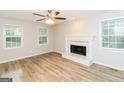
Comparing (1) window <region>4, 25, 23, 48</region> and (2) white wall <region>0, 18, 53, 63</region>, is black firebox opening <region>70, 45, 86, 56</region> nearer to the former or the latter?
(2) white wall <region>0, 18, 53, 63</region>

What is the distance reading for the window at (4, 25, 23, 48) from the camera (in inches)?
205

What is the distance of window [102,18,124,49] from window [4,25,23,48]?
13.8 feet

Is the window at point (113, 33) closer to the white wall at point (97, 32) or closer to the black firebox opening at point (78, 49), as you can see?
the white wall at point (97, 32)

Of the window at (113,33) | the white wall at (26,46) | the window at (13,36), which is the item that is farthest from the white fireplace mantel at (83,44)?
the window at (13,36)

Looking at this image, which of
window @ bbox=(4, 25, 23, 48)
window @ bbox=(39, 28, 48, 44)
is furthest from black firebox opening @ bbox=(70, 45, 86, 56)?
window @ bbox=(4, 25, 23, 48)

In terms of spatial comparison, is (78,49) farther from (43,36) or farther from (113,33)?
(43,36)

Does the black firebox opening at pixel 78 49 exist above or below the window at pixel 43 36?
below

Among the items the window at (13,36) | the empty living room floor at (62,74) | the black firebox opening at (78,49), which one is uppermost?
the window at (13,36)

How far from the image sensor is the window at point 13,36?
17.1 feet

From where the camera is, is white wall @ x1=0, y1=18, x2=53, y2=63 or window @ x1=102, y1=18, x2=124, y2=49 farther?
white wall @ x1=0, y1=18, x2=53, y2=63

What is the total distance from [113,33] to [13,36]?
469 cm

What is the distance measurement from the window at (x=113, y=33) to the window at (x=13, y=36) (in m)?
4.20
